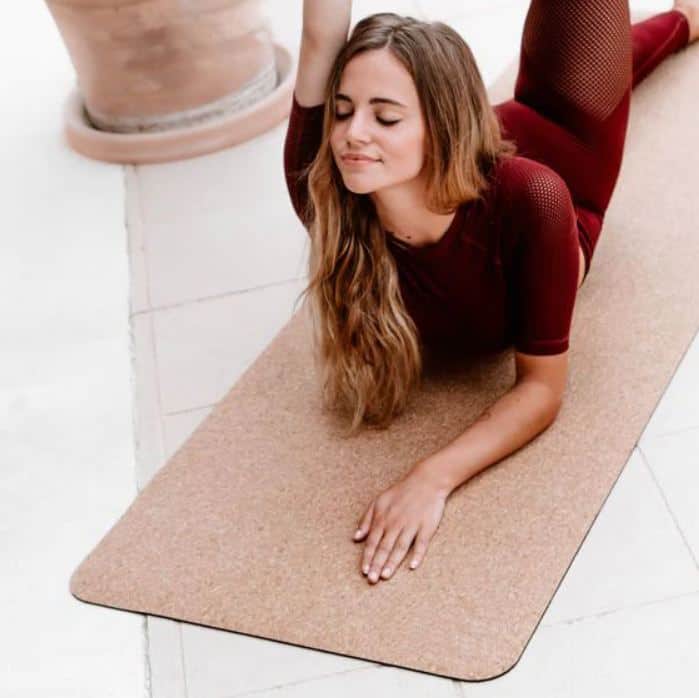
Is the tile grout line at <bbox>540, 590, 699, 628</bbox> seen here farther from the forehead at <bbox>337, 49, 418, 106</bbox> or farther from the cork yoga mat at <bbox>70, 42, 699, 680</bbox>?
the forehead at <bbox>337, 49, 418, 106</bbox>

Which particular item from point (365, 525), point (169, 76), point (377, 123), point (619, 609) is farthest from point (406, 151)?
point (169, 76)

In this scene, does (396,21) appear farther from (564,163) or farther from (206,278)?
(206,278)

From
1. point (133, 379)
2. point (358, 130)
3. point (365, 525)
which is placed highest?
point (358, 130)

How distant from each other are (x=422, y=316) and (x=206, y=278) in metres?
0.67

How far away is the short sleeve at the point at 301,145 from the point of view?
1.58 metres

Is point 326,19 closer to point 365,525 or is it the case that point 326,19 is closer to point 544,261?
point 544,261

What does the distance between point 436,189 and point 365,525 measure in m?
0.54

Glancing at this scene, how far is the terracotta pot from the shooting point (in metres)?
2.43

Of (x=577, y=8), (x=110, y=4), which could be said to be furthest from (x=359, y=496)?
(x=110, y=4)

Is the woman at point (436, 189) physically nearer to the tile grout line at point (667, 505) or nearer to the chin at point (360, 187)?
the chin at point (360, 187)

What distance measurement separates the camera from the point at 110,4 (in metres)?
2.38

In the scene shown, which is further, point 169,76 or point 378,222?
point 169,76

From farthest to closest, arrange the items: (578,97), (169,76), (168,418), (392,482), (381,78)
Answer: (169,76), (168,418), (578,97), (392,482), (381,78)

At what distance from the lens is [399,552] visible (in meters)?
1.56
